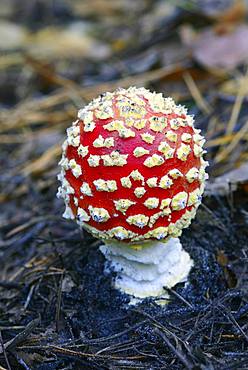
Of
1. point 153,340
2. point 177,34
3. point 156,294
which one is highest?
point 177,34

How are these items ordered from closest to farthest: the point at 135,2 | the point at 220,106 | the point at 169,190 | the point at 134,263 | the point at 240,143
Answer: the point at 169,190 < the point at 134,263 < the point at 240,143 < the point at 220,106 < the point at 135,2

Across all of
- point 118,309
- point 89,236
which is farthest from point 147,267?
point 89,236

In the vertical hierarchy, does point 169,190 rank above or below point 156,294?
above

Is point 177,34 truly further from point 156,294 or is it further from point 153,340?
point 153,340

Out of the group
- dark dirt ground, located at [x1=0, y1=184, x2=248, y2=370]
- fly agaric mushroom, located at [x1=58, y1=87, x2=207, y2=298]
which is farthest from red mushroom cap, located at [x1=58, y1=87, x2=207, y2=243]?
dark dirt ground, located at [x1=0, y1=184, x2=248, y2=370]

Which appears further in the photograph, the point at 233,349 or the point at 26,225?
the point at 26,225

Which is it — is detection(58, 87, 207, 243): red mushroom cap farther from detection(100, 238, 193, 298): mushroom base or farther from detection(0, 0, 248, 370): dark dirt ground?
detection(0, 0, 248, 370): dark dirt ground

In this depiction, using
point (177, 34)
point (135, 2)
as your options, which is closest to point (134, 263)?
point (177, 34)
